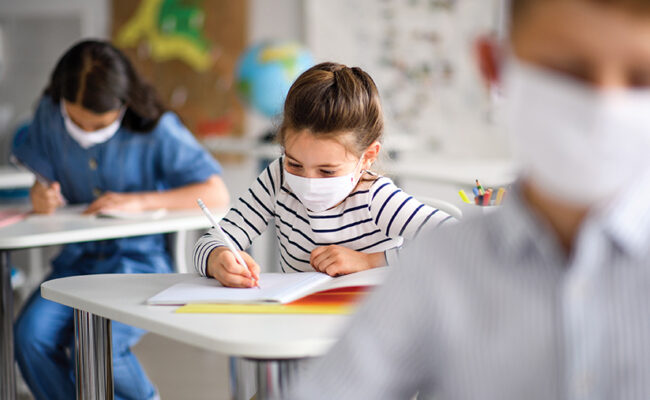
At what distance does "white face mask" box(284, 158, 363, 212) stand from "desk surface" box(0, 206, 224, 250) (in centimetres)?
60

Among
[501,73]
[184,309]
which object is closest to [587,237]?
[501,73]

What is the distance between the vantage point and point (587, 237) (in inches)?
24.5

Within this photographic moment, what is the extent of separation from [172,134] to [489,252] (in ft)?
5.73

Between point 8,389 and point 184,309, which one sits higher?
point 184,309

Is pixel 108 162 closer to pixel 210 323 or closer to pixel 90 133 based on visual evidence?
pixel 90 133

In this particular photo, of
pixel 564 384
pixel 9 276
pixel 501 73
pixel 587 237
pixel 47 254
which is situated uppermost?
pixel 501 73

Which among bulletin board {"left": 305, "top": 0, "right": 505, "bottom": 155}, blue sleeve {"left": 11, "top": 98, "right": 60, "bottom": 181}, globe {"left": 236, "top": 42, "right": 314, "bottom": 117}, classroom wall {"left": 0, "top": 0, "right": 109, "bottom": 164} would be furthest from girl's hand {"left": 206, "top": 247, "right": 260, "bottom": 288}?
classroom wall {"left": 0, "top": 0, "right": 109, "bottom": 164}

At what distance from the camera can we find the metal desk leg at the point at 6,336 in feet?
6.21

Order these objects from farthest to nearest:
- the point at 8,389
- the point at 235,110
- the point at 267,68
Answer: the point at 235,110 < the point at 267,68 < the point at 8,389

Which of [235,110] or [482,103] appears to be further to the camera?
[235,110]

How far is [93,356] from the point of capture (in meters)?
1.33

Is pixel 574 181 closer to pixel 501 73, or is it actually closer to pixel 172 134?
pixel 501 73

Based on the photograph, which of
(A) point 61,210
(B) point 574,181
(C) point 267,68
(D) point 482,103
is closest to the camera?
(B) point 574,181

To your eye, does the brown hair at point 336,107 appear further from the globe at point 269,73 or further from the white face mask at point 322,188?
the globe at point 269,73
